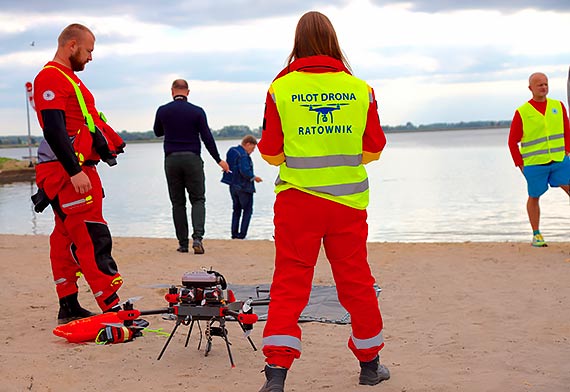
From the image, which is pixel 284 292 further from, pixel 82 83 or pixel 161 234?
pixel 161 234

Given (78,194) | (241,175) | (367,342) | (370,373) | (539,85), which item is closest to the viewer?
(367,342)

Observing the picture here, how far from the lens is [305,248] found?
4266mm

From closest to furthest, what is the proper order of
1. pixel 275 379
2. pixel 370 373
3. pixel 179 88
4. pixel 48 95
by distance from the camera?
pixel 275 379, pixel 370 373, pixel 48 95, pixel 179 88

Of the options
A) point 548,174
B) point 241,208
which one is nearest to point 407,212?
point 241,208

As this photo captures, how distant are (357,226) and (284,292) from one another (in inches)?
21.7

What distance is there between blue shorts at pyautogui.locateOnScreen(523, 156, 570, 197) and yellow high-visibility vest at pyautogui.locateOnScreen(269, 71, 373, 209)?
6.24 metres

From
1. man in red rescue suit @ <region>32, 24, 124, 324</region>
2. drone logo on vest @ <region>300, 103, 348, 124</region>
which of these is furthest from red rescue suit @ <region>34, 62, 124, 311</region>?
drone logo on vest @ <region>300, 103, 348, 124</region>

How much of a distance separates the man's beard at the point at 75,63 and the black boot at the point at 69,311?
5.95 feet

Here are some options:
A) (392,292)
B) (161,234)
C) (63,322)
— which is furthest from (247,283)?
(161,234)

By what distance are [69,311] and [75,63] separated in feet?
6.53

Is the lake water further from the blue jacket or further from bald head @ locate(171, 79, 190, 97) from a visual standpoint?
bald head @ locate(171, 79, 190, 97)

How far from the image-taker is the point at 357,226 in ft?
14.2

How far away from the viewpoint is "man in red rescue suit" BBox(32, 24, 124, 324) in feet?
18.0

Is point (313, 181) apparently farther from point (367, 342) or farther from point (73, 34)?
point (73, 34)
